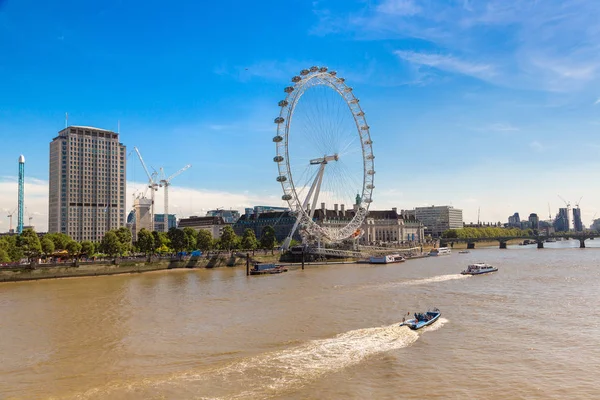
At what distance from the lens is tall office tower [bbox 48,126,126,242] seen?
423ft

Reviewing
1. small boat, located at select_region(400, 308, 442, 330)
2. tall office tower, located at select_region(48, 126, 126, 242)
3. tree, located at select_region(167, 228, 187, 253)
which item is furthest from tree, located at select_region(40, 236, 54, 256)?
tall office tower, located at select_region(48, 126, 126, 242)

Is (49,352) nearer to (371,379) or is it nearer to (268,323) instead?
(268,323)

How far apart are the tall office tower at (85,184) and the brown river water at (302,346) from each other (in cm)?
9689

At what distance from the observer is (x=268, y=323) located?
27.2 meters

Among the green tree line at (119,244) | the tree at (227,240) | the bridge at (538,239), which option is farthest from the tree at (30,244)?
the bridge at (538,239)

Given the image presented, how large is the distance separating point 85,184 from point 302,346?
12563 centimetres

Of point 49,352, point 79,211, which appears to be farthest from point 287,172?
point 79,211

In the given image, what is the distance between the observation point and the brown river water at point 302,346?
16.6m

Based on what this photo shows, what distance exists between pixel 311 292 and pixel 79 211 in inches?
4242

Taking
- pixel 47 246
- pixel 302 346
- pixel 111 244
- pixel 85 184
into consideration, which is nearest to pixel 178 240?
pixel 111 244

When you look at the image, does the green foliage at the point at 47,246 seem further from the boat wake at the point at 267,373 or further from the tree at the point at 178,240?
the boat wake at the point at 267,373

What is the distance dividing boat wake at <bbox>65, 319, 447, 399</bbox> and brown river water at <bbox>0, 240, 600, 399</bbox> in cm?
5

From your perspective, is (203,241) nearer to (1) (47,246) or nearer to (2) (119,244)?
(2) (119,244)

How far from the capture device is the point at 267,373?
703 inches
